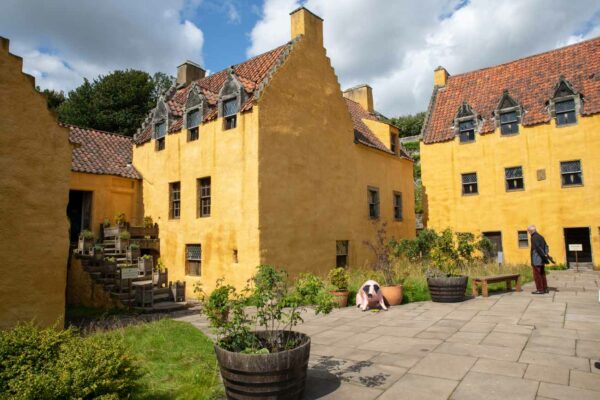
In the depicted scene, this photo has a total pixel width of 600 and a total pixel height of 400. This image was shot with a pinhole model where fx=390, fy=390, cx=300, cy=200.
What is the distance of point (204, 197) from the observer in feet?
51.5

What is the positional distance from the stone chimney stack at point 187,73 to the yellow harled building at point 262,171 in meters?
2.59

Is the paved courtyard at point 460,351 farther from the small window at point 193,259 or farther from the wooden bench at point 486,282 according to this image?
the small window at point 193,259

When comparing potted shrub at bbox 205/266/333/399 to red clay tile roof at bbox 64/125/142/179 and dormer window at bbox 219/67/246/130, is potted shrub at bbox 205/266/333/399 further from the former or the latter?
red clay tile roof at bbox 64/125/142/179

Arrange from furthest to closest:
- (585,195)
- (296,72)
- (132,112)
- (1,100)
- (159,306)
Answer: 1. (132,112)
2. (585,195)
3. (296,72)
4. (159,306)
5. (1,100)

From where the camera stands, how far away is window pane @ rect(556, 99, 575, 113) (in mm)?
19656

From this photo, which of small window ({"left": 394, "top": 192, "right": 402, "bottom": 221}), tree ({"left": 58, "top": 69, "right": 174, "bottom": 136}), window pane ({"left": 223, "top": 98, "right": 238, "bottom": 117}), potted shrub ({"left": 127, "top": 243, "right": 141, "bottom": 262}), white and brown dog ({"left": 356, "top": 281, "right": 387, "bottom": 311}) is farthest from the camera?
tree ({"left": 58, "top": 69, "right": 174, "bottom": 136})

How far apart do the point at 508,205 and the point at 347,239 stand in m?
10.1

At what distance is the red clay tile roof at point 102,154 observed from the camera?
56.3 ft

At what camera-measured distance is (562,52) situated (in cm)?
2209

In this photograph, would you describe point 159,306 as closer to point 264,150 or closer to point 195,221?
point 195,221

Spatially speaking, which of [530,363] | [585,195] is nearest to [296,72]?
[530,363]

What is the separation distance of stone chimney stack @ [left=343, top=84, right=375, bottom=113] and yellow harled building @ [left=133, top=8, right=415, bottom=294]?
7041mm

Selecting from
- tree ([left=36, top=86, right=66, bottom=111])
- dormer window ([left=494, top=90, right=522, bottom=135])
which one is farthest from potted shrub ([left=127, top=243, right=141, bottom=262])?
tree ([left=36, top=86, right=66, bottom=111])

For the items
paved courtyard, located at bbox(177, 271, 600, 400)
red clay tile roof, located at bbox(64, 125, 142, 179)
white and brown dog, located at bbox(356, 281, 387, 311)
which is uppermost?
red clay tile roof, located at bbox(64, 125, 142, 179)
